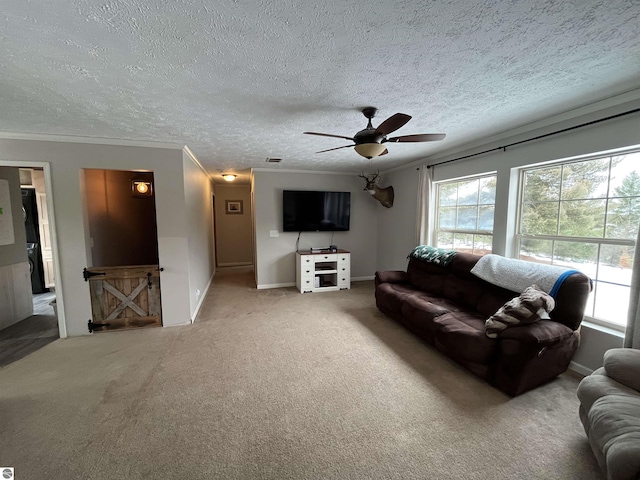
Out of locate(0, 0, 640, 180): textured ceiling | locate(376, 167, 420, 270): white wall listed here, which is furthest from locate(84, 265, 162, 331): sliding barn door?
locate(376, 167, 420, 270): white wall

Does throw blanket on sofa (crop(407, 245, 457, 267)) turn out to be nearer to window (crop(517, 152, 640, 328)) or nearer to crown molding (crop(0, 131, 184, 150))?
window (crop(517, 152, 640, 328))

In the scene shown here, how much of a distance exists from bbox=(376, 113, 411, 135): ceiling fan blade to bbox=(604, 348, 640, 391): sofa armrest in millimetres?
2110

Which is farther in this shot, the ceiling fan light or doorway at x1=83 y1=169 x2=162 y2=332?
doorway at x1=83 y1=169 x2=162 y2=332

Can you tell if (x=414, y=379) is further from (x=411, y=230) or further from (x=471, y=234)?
(x=411, y=230)

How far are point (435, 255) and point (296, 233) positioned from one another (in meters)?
2.76

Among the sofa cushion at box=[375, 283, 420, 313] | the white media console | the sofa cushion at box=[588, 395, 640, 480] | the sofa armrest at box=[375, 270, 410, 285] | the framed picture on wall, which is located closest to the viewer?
the sofa cushion at box=[588, 395, 640, 480]

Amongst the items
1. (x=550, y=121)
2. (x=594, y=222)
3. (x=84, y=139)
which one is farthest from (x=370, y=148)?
(x=84, y=139)

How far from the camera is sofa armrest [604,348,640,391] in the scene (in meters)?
1.53

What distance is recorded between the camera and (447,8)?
3.83 feet

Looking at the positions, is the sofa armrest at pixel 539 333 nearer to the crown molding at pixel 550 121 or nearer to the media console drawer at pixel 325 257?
the crown molding at pixel 550 121

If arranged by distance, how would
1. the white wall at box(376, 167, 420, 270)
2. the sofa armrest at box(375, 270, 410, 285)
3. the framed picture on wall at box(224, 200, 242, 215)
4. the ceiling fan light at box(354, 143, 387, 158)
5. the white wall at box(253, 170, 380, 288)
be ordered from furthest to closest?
the framed picture on wall at box(224, 200, 242, 215) → the white wall at box(253, 170, 380, 288) → the white wall at box(376, 167, 420, 270) → the sofa armrest at box(375, 270, 410, 285) → the ceiling fan light at box(354, 143, 387, 158)

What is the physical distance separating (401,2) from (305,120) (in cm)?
146

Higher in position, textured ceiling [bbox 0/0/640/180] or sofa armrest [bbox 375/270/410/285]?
textured ceiling [bbox 0/0/640/180]

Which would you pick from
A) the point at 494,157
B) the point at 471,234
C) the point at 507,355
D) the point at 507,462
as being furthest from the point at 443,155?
the point at 507,462
